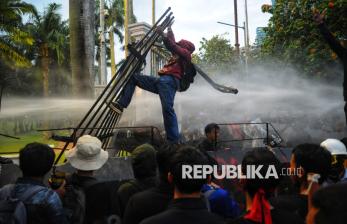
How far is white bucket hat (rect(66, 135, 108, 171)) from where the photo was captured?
3279 mm

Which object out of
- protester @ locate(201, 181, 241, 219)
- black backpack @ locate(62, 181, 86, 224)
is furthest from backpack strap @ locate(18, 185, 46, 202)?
protester @ locate(201, 181, 241, 219)

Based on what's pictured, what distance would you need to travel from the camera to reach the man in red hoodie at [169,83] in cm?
596

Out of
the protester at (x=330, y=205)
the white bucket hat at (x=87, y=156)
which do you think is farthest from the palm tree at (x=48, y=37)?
the protester at (x=330, y=205)

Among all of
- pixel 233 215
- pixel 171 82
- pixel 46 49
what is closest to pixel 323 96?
pixel 171 82

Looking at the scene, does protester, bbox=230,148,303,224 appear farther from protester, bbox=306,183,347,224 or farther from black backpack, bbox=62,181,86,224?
black backpack, bbox=62,181,86,224

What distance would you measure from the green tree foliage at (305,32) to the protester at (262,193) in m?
9.41

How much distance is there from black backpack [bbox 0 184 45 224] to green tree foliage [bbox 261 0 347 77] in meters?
9.95

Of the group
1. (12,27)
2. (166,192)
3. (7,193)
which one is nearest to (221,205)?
(166,192)

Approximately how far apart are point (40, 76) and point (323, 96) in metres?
28.3

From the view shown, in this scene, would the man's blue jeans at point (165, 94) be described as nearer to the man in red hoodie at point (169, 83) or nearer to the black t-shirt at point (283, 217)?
the man in red hoodie at point (169, 83)

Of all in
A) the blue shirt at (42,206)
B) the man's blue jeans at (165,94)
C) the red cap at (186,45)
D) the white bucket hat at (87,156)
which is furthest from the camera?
the red cap at (186,45)

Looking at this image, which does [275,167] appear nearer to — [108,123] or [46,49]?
[108,123]

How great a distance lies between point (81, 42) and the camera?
34.0 feet

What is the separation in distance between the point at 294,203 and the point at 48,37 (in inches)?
1402
